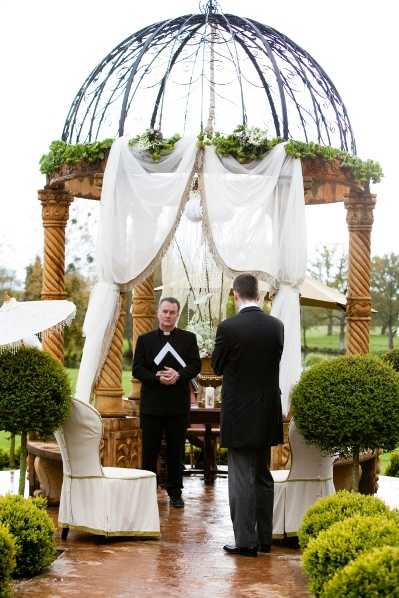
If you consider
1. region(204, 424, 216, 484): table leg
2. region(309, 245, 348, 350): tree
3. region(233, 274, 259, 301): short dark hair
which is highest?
region(309, 245, 348, 350): tree

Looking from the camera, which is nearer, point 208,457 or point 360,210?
point 360,210

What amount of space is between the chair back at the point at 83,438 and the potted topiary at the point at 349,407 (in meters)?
1.45

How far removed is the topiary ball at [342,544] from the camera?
189 inches

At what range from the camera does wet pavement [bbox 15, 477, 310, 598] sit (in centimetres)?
551

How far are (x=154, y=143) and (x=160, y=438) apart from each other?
246 cm

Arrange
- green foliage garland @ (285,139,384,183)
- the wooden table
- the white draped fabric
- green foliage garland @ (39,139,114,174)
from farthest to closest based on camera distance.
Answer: the wooden table, green foliage garland @ (39,139,114,174), green foliage garland @ (285,139,384,183), the white draped fabric

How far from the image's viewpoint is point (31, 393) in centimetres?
654

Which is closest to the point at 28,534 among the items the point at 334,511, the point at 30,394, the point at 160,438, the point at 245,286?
the point at 30,394

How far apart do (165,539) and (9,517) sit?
5.24 ft

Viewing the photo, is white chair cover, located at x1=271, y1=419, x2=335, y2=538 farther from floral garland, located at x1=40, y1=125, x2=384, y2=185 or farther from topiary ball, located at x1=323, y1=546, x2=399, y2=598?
topiary ball, located at x1=323, y1=546, x2=399, y2=598

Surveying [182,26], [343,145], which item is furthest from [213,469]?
[182,26]

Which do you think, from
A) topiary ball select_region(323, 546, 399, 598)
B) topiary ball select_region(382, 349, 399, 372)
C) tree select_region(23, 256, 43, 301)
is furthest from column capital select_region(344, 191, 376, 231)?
tree select_region(23, 256, 43, 301)

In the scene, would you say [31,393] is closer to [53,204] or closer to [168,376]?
[168,376]

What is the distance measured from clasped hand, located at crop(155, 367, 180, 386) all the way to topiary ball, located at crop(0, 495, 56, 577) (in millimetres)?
1994
